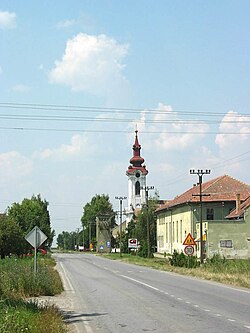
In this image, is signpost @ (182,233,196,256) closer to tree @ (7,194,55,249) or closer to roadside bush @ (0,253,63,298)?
roadside bush @ (0,253,63,298)

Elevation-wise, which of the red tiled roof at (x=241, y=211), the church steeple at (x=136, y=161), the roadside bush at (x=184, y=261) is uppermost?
the church steeple at (x=136, y=161)

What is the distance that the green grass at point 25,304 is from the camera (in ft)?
35.5

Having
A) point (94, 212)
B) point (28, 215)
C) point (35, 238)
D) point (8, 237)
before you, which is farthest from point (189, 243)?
point (94, 212)

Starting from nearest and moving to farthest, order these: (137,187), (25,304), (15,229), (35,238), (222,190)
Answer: (25,304)
(35,238)
(15,229)
(222,190)
(137,187)

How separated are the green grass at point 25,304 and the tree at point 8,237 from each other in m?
32.9

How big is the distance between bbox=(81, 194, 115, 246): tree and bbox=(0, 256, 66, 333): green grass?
118880 mm

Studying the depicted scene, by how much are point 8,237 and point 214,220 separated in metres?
23.2

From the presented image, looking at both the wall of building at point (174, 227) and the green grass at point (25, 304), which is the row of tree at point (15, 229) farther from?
the green grass at point (25, 304)

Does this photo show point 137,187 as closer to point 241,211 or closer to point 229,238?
point 241,211

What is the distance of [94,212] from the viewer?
14850cm

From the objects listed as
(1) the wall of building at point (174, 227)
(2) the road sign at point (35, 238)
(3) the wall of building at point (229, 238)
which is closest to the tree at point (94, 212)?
(1) the wall of building at point (174, 227)

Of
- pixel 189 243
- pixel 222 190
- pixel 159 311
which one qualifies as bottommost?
pixel 159 311

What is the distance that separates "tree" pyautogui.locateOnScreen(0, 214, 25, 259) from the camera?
57850 mm

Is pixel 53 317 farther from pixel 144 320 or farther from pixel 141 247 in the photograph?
pixel 141 247
